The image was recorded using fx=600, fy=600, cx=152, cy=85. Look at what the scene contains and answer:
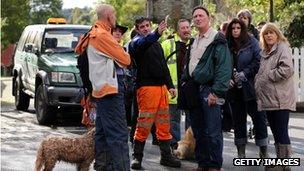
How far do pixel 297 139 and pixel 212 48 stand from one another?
3.98m

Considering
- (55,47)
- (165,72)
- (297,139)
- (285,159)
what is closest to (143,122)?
(165,72)

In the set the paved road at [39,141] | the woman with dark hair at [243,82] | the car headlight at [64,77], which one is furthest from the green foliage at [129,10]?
the woman with dark hair at [243,82]

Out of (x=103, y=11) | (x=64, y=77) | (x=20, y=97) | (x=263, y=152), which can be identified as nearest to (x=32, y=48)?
(x=64, y=77)

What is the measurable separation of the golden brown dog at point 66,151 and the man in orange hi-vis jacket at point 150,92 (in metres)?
0.97

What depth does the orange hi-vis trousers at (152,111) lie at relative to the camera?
25.4 ft

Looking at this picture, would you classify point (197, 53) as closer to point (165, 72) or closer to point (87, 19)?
point (165, 72)

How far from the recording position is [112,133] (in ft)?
21.5

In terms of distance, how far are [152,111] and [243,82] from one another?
1.25 metres

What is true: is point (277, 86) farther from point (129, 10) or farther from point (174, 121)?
point (129, 10)

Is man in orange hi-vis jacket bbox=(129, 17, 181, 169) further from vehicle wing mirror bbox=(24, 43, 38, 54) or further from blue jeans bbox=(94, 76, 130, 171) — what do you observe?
vehicle wing mirror bbox=(24, 43, 38, 54)

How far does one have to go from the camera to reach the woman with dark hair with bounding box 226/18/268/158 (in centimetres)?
782

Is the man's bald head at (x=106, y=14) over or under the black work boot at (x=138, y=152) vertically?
over

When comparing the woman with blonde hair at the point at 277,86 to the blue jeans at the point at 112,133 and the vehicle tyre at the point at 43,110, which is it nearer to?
the blue jeans at the point at 112,133

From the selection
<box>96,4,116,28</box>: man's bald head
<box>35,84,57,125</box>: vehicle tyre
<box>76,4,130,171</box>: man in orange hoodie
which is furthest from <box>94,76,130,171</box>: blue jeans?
<box>35,84,57,125</box>: vehicle tyre
